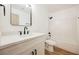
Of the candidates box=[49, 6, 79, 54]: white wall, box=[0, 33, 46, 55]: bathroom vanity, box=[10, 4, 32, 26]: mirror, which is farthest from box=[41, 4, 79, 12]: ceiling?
box=[0, 33, 46, 55]: bathroom vanity

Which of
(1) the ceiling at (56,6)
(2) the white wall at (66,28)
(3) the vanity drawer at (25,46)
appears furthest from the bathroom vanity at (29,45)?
(1) the ceiling at (56,6)

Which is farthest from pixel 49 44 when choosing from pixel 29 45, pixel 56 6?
pixel 56 6

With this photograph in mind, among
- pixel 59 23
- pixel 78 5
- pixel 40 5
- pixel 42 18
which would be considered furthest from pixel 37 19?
pixel 78 5

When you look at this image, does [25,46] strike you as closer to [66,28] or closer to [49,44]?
[49,44]

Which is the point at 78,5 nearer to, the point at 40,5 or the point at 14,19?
the point at 40,5

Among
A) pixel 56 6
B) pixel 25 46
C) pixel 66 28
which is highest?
pixel 56 6

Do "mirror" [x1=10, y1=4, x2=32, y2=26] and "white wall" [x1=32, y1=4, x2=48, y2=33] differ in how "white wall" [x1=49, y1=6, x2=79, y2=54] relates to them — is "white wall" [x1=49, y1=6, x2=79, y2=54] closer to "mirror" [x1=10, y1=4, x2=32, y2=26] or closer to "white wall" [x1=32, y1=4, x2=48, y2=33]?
"white wall" [x1=32, y1=4, x2=48, y2=33]

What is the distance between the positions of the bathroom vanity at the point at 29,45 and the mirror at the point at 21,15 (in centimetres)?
20

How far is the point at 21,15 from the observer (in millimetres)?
1245

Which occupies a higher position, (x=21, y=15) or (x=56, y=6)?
(x=56, y=6)

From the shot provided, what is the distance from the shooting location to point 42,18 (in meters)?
1.26

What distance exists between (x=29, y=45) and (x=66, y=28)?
538 mm

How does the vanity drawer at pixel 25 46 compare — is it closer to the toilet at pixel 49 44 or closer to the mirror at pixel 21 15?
the toilet at pixel 49 44

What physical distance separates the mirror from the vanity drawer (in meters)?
0.24
